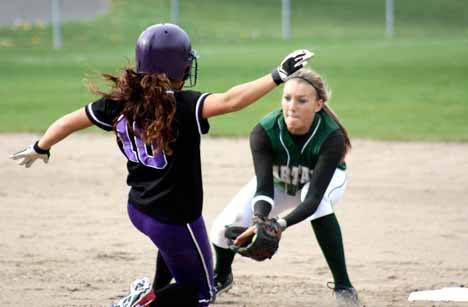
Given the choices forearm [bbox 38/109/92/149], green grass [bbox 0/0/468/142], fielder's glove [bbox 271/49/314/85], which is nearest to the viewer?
fielder's glove [bbox 271/49/314/85]

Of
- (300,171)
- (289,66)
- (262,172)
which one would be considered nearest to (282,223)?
(262,172)

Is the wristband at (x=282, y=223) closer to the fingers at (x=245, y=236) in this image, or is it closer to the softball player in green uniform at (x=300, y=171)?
the softball player in green uniform at (x=300, y=171)

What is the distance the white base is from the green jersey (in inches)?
40.7

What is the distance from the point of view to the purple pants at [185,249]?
438cm

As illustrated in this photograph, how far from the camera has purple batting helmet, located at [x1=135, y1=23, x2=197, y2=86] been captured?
4371 millimetres

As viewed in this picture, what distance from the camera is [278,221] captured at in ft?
15.8

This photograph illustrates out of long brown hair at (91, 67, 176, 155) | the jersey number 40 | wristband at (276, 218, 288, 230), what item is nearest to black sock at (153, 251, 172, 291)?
wristband at (276, 218, 288, 230)

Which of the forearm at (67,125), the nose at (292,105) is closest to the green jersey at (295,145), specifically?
the nose at (292,105)

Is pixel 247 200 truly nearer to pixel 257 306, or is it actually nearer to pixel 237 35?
pixel 257 306

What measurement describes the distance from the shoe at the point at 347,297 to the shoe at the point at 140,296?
112 cm

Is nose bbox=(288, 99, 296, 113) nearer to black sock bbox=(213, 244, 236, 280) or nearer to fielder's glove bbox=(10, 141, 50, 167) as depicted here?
black sock bbox=(213, 244, 236, 280)

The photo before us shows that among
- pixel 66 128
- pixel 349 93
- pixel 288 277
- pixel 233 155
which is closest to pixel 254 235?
pixel 66 128

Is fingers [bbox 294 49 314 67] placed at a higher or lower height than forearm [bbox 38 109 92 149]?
higher

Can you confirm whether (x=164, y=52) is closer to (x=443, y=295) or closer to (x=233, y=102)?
(x=233, y=102)
